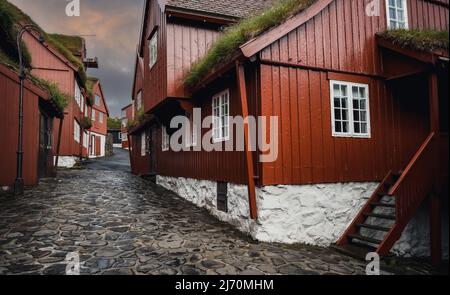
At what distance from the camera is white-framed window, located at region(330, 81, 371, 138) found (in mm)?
7656

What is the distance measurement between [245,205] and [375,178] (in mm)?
3389

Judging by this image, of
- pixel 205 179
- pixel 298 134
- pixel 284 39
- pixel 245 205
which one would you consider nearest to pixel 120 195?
pixel 205 179

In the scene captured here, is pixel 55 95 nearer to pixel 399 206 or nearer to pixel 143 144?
pixel 143 144

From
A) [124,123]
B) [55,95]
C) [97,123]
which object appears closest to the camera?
[55,95]

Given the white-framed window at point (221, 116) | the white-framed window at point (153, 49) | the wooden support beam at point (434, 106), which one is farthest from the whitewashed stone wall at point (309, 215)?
the white-framed window at point (153, 49)

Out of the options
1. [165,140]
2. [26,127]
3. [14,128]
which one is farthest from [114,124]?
[14,128]

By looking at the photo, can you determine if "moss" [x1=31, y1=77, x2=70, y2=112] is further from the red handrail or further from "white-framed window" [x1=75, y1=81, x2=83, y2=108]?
the red handrail

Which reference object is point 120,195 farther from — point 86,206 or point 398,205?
point 398,205

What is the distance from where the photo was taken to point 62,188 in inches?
449

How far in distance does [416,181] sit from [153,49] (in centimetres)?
984

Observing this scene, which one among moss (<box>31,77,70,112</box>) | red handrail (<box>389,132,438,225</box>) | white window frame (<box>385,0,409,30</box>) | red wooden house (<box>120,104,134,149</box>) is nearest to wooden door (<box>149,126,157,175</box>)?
moss (<box>31,77,70,112</box>)

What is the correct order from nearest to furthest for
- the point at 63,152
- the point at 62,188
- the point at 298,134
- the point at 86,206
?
the point at 298,134 < the point at 86,206 < the point at 62,188 < the point at 63,152

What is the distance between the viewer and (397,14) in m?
8.90

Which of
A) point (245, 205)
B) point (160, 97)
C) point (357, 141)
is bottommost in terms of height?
point (245, 205)
